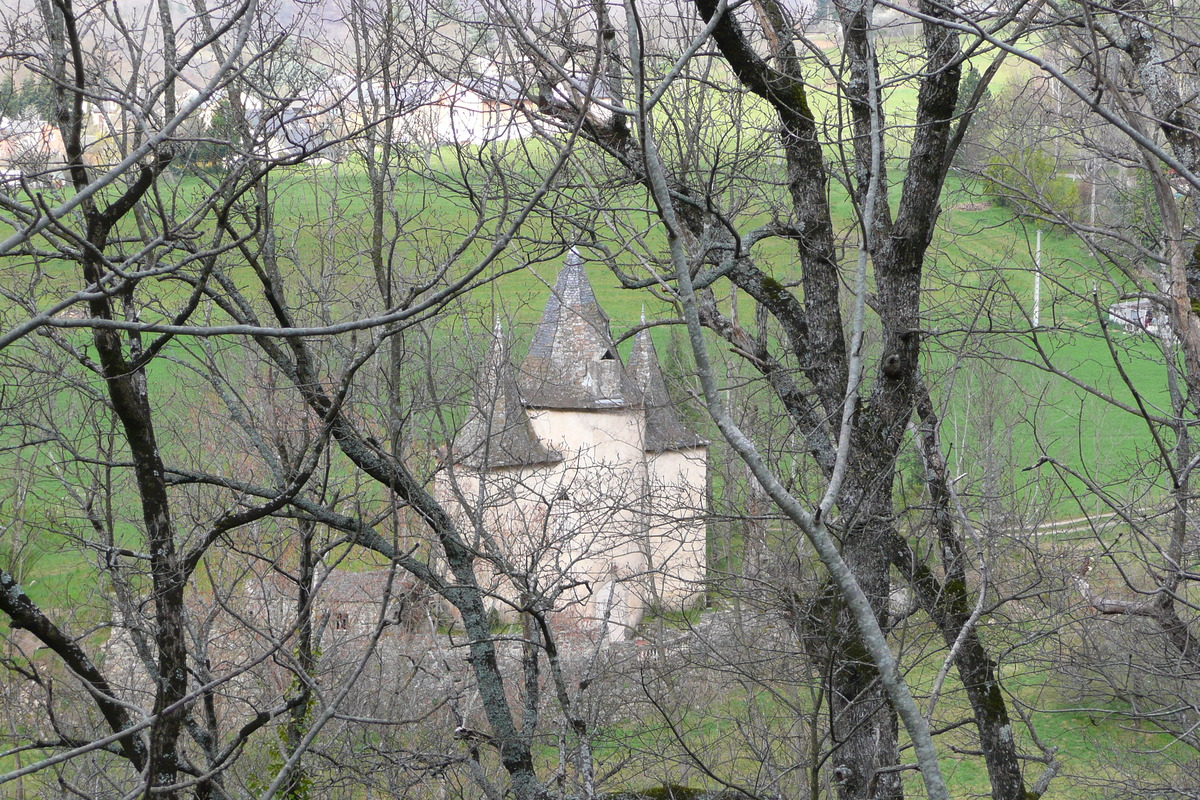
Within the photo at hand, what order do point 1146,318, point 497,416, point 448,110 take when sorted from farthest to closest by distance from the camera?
point 497,416 → point 1146,318 → point 448,110

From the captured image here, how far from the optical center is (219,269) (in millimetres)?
7105

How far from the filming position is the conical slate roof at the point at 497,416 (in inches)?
395

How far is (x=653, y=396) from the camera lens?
92.8 ft

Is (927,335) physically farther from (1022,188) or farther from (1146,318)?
(1146,318)

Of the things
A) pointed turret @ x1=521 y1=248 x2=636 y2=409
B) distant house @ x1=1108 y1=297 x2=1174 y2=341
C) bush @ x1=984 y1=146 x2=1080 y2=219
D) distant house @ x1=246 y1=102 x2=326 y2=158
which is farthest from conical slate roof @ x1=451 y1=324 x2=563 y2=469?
distant house @ x1=1108 y1=297 x2=1174 y2=341

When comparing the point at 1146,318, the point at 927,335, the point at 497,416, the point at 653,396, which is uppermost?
the point at 1146,318

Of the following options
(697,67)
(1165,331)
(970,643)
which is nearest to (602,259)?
(697,67)

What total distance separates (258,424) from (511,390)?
5883 mm

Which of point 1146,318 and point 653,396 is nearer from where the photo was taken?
point 1146,318

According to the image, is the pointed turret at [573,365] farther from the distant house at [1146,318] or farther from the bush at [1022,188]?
the distant house at [1146,318]

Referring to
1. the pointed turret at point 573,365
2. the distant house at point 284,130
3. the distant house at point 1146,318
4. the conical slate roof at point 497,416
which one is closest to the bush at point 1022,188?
the distant house at point 1146,318

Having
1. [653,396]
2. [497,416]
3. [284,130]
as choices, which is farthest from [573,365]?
[284,130]

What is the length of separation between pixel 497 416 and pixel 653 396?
624 cm

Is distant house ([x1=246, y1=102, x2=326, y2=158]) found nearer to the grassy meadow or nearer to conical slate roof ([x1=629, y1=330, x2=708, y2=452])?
the grassy meadow
